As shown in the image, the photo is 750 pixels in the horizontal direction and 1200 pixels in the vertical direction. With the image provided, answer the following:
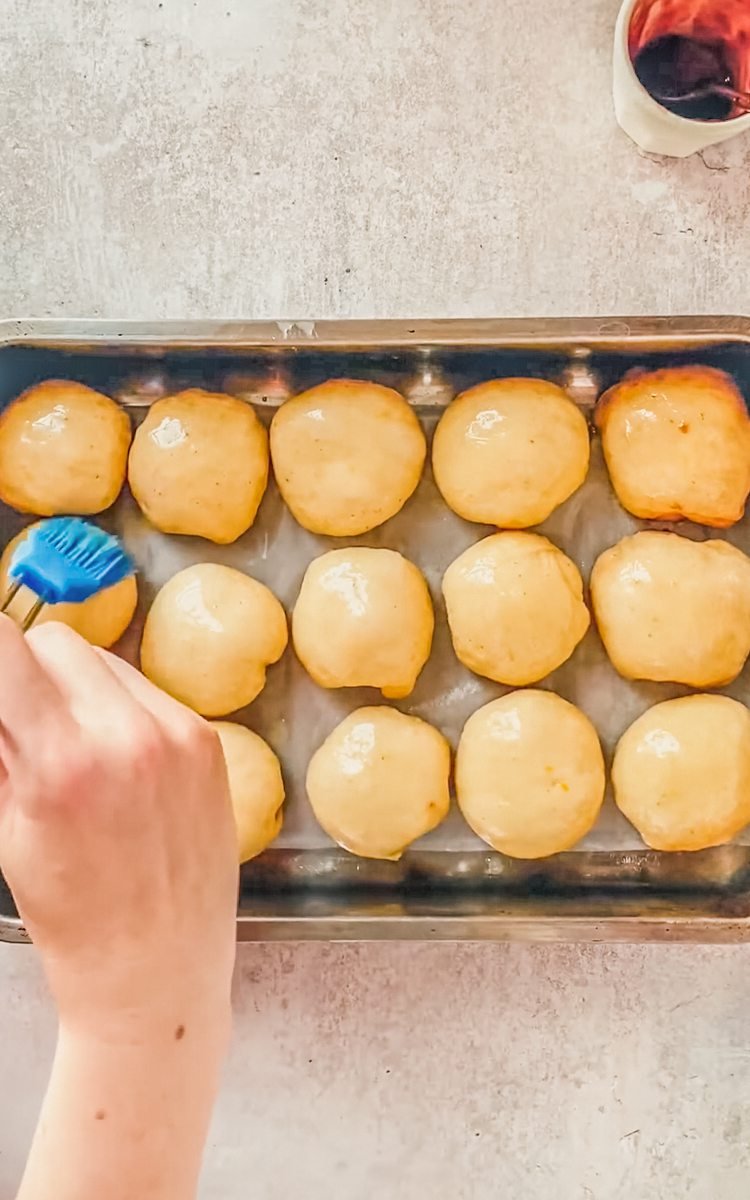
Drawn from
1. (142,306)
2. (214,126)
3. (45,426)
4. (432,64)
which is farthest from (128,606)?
(432,64)

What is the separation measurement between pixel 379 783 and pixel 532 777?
12 centimetres

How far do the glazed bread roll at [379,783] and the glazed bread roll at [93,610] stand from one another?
196mm

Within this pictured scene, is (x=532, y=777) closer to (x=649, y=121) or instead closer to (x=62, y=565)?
(x=62, y=565)

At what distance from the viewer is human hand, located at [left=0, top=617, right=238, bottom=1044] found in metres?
0.58

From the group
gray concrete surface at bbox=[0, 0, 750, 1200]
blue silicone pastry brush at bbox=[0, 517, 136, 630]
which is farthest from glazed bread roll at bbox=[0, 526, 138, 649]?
gray concrete surface at bbox=[0, 0, 750, 1200]

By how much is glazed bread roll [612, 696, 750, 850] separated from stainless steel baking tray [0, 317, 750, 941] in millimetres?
42

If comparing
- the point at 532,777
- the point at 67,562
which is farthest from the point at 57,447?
the point at 532,777

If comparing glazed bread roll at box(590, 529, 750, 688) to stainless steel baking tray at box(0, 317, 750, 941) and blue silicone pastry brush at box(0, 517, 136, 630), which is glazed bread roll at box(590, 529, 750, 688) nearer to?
stainless steel baking tray at box(0, 317, 750, 941)

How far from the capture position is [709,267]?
3.18ft

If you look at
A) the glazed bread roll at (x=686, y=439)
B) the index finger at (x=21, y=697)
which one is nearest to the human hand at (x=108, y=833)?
the index finger at (x=21, y=697)

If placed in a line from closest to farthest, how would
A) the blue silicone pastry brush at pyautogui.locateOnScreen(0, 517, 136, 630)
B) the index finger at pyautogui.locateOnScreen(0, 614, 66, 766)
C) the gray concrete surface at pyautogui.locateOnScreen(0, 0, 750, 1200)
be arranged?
the index finger at pyautogui.locateOnScreen(0, 614, 66, 766)
the blue silicone pastry brush at pyautogui.locateOnScreen(0, 517, 136, 630)
the gray concrete surface at pyautogui.locateOnScreen(0, 0, 750, 1200)

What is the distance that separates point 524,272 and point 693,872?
20.8 inches

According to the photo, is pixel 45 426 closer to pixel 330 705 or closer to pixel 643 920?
pixel 330 705

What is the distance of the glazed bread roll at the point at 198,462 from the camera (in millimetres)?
892
